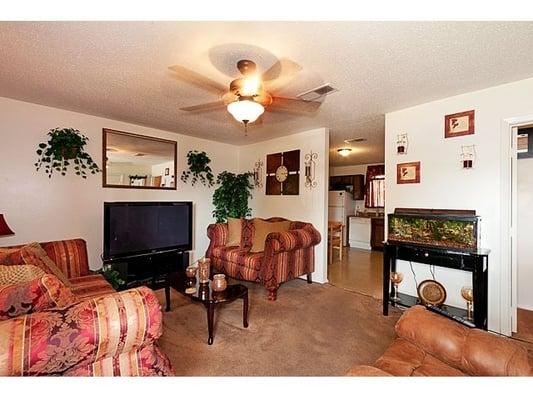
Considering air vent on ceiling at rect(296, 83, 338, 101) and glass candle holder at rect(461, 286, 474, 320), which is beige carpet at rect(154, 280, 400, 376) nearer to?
glass candle holder at rect(461, 286, 474, 320)

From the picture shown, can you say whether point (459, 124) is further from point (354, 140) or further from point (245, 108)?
point (245, 108)

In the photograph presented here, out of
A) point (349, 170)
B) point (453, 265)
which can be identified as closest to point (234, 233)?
point (453, 265)

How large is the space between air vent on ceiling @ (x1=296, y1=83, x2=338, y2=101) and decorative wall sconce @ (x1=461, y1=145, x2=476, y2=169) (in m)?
1.39

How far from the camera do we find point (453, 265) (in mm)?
2285

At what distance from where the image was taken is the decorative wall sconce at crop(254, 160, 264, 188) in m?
4.73

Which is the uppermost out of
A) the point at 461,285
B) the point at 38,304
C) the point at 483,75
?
the point at 483,75

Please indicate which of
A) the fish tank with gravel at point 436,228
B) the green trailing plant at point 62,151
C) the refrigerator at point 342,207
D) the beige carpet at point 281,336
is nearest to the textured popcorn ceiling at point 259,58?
the green trailing plant at point 62,151

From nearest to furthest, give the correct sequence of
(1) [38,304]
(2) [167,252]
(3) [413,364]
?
(1) [38,304] < (3) [413,364] < (2) [167,252]

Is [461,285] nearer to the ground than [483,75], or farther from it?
nearer to the ground
